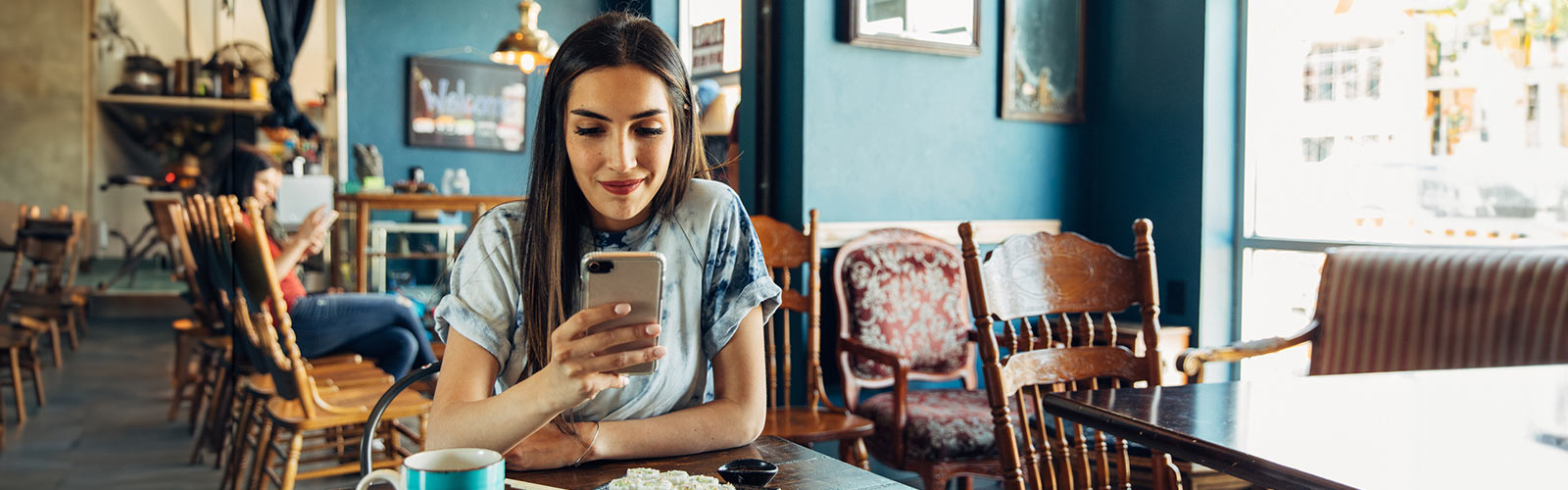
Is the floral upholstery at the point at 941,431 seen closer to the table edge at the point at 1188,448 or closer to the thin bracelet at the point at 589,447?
the table edge at the point at 1188,448

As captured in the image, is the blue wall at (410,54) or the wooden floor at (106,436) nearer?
the wooden floor at (106,436)

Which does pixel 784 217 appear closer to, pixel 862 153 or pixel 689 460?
pixel 862 153

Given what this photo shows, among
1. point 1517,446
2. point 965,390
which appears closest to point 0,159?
point 965,390

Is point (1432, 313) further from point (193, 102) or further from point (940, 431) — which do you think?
point (193, 102)

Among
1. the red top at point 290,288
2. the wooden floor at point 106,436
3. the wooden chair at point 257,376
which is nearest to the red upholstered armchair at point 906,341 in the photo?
the wooden floor at point 106,436

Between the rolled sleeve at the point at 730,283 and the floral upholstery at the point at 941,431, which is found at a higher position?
the rolled sleeve at the point at 730,283

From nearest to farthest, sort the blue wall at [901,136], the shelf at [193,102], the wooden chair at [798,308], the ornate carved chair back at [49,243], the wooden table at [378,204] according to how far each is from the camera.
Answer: the wooden chair at [798,308]
the blue wall at [901,136]
the ornate carved chair back at [49,243]
the wooden table at [378,204]
the shelf at [193,102]

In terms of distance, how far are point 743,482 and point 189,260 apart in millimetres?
3702

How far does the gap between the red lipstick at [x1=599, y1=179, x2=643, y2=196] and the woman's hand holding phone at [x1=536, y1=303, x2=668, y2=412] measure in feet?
0.88

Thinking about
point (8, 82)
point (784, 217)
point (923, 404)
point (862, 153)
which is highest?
point (8, 82)

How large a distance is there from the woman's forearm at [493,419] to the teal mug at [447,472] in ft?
0.78

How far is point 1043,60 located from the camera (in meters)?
3.75

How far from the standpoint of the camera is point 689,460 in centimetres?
117

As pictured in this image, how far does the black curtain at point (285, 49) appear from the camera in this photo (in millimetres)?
6680
